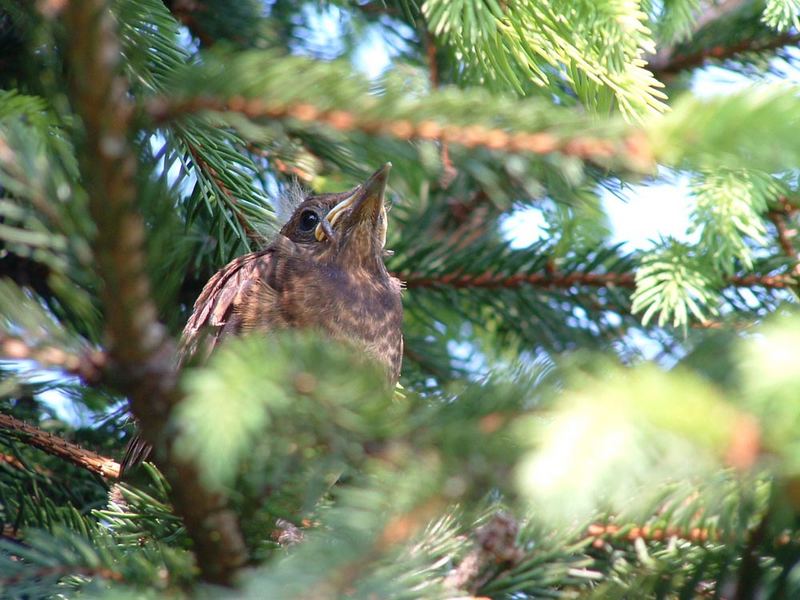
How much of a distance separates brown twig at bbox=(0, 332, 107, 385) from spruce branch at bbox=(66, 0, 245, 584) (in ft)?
0.10

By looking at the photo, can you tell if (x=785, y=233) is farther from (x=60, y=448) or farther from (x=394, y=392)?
(x=60, y=448)

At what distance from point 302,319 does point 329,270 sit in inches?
13.4

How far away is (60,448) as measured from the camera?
2086 millimetres

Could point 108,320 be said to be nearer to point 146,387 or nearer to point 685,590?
point 146,387

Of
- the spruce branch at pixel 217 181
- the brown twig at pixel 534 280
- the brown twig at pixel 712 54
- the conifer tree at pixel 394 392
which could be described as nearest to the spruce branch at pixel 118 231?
the conifer tree at pixel 394 392

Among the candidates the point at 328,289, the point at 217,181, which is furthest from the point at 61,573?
the point at 328,289

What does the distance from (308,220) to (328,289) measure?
1.68 ft

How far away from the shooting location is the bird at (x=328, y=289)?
2.49 m

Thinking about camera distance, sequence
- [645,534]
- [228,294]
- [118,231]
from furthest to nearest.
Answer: [228,294]
[645,534]
[118,231]

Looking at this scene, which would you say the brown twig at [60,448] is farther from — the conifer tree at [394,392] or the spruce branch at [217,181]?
the spruce branch at [217,181]

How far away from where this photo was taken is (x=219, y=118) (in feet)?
3.12

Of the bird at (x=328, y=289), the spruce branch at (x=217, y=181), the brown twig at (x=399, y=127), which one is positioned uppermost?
the brown twig at (x=399, y=127)

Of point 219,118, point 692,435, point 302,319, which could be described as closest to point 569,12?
→ point 219,118

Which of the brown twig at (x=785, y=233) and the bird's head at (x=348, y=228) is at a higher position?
the brown twig at (x=785, y=233)
